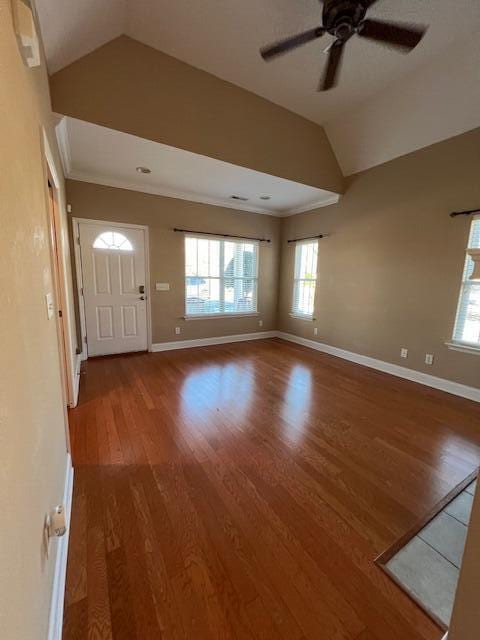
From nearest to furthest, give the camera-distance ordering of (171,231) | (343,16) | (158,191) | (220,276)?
(343,16) → (158,191) → (171,231) → (220,276)

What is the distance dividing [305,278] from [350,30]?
11.4 ft

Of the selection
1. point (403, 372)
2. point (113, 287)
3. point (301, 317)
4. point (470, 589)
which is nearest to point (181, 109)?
point (113, 287)

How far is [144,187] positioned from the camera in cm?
395

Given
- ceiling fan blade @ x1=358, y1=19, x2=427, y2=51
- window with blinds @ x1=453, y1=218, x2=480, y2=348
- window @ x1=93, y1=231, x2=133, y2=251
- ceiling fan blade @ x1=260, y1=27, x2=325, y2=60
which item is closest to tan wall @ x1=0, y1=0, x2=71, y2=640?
ceiling fan blade @ x1=260, y1=27, x2=325, y2=60

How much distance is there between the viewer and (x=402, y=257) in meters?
3.47

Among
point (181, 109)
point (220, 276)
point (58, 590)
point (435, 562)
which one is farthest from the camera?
point (220, 276)

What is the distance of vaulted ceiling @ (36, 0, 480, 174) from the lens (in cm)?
199

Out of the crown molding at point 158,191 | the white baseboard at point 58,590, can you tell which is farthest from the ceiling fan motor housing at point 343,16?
the white baseboard at point 58,590

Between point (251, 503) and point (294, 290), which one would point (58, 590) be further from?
point (294, 290)

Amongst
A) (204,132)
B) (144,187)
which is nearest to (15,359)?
(204,132)

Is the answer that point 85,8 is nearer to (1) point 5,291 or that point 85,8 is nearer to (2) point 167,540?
(1) point 5,291

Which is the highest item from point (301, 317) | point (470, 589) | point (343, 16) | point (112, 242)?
point (343, 16)

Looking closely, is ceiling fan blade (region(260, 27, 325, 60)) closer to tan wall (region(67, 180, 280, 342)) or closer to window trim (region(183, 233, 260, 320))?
tan wall (region(67, 180, 280, 342))

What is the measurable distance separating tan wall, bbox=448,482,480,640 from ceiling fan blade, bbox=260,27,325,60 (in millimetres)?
2697
